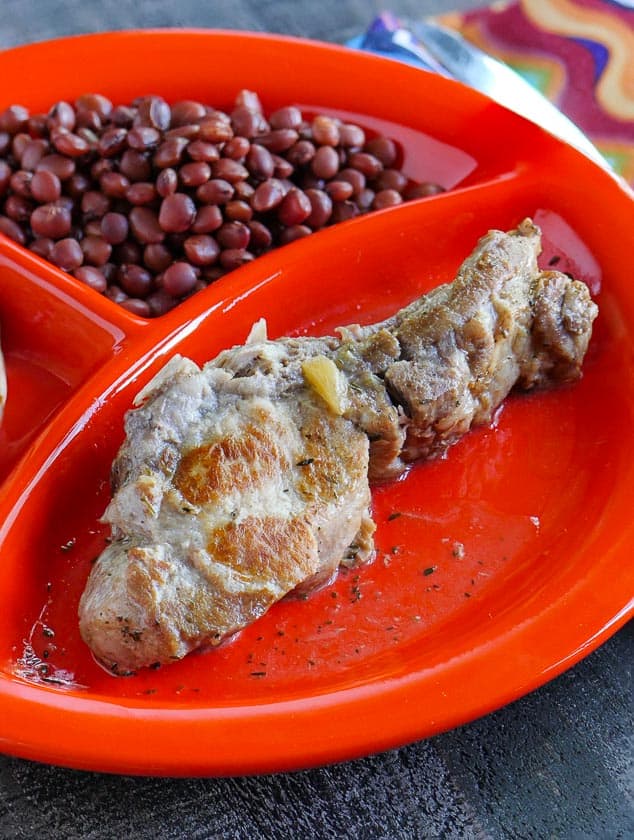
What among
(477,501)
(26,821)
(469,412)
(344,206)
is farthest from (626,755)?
(344,206)

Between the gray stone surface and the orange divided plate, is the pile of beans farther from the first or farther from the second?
the gray stone surface

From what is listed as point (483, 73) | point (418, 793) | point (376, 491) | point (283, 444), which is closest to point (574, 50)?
point (483, 73)

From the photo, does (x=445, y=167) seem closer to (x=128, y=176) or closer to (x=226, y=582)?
(x=128, y=176)

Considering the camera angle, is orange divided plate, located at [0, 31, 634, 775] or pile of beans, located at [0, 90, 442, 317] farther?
pile of beans, located at [0, 90, 442, 317]

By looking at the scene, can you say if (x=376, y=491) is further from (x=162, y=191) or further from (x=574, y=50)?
(x=574, y=50)

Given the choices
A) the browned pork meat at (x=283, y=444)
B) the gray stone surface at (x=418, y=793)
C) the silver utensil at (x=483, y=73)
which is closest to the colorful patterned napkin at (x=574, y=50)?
the silver utensil at (x=483, y=73)

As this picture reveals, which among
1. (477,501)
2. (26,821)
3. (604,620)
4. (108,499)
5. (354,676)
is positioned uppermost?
(604,620)

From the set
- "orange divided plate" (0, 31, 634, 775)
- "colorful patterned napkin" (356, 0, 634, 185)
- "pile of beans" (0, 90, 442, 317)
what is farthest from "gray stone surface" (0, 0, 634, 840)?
"colorful patterned napkin" (356, 0, 634, 185)

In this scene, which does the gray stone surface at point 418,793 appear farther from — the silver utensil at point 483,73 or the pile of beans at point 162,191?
the silver utensil at point 483,73
